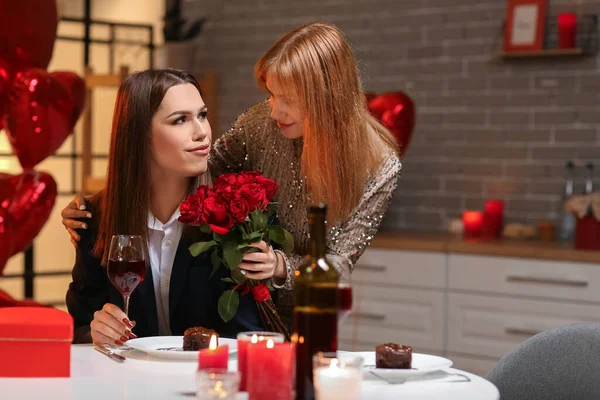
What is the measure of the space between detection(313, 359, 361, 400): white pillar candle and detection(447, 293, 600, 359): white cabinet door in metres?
2.48

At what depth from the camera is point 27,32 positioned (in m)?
3.46

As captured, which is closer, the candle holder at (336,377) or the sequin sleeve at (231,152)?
the candle holder at (336,377)

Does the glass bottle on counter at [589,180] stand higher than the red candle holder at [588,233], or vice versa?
the glass bottle on counter at [589,180]

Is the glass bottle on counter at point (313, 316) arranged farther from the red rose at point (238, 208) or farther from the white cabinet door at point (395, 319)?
the white cabinet door at point (395, 319)

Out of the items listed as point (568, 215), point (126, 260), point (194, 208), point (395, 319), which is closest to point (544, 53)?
point (568, 215)

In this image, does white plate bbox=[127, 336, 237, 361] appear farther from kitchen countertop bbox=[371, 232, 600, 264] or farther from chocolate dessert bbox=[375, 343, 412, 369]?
kitchen countertop bbox=[371, 232, 600, 264]

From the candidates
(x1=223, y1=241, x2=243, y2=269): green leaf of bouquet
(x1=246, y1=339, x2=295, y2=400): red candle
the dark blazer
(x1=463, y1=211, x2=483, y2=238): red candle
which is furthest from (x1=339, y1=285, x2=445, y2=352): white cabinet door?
(x1=246, y1=339, x2=295, y2=400): red candle

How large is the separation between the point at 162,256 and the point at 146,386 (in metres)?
0.66

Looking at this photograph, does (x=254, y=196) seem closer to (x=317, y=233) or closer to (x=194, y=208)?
(x=194, y=208)

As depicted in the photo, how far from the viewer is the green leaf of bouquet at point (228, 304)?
6.58 ft

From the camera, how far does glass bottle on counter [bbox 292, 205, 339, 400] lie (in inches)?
56.2

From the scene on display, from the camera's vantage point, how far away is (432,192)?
180 inches

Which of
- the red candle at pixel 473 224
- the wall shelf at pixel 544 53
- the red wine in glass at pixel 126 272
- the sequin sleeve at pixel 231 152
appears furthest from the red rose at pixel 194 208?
the wall shelf at pixel 544 53

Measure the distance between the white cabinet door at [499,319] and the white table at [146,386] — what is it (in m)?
2.15
